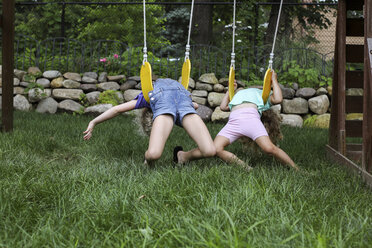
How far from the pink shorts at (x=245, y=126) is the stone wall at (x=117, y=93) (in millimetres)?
3583

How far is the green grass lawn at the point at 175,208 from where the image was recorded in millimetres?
1756

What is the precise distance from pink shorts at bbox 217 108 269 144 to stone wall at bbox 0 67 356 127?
3.58m

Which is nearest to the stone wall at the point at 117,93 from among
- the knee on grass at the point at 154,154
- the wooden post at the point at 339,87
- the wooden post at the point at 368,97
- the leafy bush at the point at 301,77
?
the leafy bush at the point at 301,77

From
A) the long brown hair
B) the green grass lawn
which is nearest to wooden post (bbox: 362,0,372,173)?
the green grass lawn

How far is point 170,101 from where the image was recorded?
346cm

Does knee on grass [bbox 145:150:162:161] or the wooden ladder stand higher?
the wooden ladder

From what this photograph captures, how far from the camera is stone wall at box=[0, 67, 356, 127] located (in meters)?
7.58

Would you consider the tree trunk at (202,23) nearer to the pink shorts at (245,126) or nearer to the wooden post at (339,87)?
the wooden post at (339,87)

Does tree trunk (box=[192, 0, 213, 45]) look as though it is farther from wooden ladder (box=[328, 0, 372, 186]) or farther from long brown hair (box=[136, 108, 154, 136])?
long brown hair (box=[136, 108, 154, 136])

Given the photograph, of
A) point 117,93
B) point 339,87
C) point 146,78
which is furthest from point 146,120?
point 117,93

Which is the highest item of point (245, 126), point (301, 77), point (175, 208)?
point (301, 77)

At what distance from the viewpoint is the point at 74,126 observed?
5.73 m

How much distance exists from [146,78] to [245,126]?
93 centimetres

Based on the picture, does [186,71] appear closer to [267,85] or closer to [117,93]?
[267,85]
